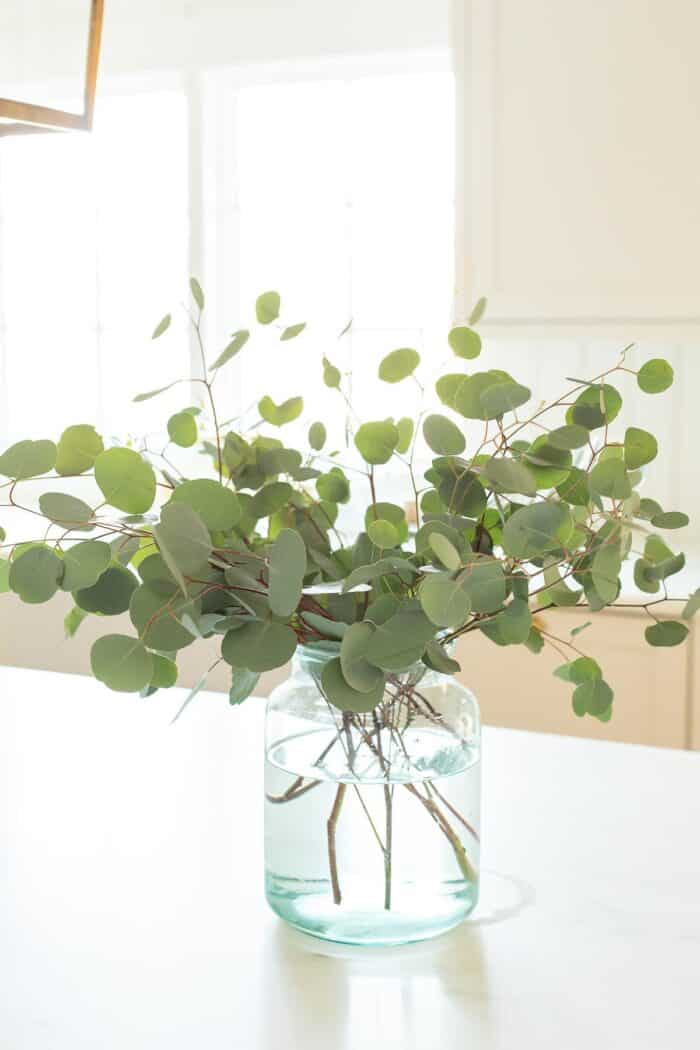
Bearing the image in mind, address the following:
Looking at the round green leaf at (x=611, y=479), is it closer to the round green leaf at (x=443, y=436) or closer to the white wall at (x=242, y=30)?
the round green leaf at (x=443, y=436)

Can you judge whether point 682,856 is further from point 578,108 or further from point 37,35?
point 37,35

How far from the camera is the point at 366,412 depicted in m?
3.37

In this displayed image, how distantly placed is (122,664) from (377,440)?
0.21m

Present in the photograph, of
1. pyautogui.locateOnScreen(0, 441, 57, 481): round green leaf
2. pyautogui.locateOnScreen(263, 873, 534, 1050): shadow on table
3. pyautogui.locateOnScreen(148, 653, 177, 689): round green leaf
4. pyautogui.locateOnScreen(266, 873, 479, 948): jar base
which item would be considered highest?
pyautogui.locateOnScreen(0, 441, 57, 481): round green leaf

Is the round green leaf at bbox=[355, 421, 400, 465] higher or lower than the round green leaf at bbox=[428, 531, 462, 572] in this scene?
higher

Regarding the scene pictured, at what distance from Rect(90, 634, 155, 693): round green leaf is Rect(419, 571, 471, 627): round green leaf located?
0.16m

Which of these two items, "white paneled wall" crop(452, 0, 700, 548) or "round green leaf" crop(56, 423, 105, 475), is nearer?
"round green leaf" crop(56, 423, 105, 475)

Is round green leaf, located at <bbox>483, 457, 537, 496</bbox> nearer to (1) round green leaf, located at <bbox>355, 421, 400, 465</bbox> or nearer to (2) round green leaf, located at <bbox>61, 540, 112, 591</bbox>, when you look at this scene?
(1) round green leaf, located at <bbox>355, 421, 400, 465</bbox>

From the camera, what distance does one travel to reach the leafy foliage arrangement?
67 centimetres

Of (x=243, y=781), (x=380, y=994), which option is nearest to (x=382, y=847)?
(x=380, y=994)

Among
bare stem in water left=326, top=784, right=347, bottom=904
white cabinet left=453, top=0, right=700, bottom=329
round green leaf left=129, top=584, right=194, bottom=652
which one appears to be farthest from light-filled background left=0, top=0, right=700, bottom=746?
round green leaf left=129, top=584, right=194, bottom=652

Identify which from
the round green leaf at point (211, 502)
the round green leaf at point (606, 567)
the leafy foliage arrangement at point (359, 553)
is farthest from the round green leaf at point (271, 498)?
the round green leaf at point (606, 567)

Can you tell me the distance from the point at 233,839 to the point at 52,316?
2.98 m

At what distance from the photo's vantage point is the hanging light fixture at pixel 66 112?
93 cm
